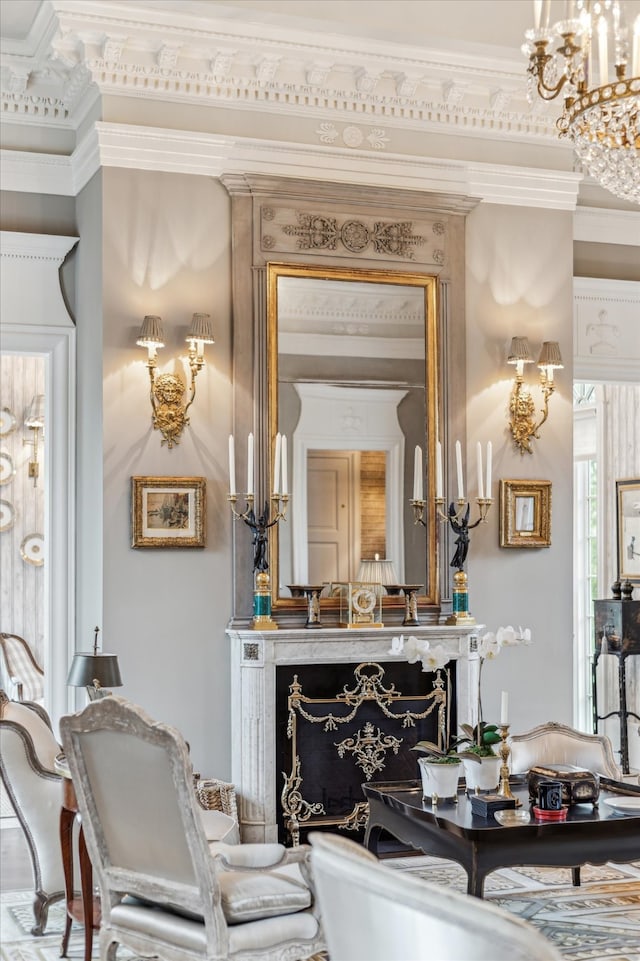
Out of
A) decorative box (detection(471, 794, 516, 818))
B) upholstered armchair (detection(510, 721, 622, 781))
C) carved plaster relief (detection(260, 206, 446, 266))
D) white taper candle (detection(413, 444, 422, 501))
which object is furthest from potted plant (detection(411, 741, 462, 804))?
carved plaster relief (detection(260, 206, 446, 266))

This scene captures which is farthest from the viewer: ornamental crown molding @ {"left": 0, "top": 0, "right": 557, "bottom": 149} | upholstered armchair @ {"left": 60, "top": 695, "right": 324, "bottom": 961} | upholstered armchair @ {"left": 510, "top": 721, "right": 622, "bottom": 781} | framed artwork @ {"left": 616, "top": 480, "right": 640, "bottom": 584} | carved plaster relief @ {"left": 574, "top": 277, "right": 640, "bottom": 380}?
framed artwork @ {"left": 616, "top": 480, "right": 640, "bottom": 584}

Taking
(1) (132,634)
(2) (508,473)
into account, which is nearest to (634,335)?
(2) (508,473)

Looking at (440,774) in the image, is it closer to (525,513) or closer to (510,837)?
(510,837)

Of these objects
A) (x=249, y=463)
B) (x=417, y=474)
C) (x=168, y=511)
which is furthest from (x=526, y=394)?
(x=168, y=511)

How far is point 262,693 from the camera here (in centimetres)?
546

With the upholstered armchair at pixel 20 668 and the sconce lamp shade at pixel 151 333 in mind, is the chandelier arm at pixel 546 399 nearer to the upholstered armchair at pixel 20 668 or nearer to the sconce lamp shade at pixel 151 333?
the sconce lamp shade at pixel 151 333

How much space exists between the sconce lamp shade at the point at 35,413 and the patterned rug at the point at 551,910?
4198 millimetres

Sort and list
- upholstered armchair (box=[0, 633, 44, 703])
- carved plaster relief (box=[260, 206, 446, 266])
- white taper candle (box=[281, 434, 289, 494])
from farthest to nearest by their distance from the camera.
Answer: upholstered armchair (box=[0, 633, 44, 703]), carved plaster relief (box=[260, 206, 446, 266]), white taper candle (box=[281, 434, 289, 494])

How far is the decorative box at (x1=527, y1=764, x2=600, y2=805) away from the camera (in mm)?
4133

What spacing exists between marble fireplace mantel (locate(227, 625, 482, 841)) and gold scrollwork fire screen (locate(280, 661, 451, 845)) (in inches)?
3.9

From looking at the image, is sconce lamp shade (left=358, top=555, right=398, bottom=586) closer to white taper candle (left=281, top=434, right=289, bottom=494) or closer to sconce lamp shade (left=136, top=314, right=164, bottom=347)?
white taper candle (left=281, top=434, right=289, bottom=494)

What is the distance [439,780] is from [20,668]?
4.40 metres

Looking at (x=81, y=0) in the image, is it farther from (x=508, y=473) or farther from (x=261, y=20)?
(x=508, y=473)

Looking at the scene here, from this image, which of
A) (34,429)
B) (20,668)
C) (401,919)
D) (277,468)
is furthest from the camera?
(34,429)
